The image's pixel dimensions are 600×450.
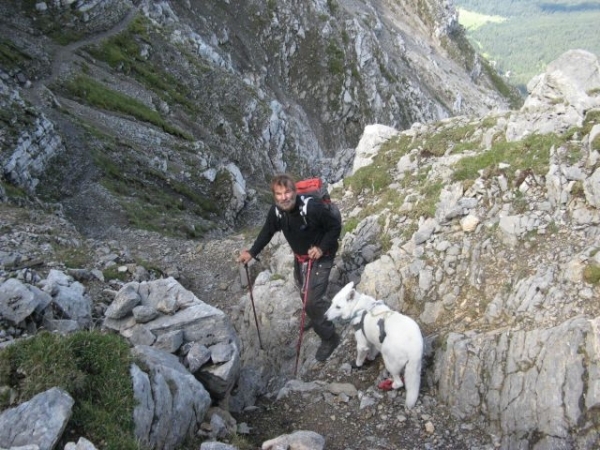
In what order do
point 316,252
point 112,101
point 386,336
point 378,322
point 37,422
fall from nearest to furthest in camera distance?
point 37,422 → point 386,336 → point 378,322 → point 316,252 → point 112,101

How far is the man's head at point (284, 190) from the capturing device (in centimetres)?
886

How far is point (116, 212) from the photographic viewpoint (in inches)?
940

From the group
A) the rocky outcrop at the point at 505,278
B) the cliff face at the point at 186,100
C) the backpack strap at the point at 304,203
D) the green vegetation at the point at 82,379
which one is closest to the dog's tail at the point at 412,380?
the rocky outcrop at the point at 505,278

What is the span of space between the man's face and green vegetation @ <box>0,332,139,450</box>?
381 cm

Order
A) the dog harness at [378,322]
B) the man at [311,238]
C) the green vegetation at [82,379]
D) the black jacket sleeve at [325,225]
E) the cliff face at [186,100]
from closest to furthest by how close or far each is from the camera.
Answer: the green vegetation at [82,379] → the dog harness at [378,322] → the man at [311,238] → the black jacket sleeve at [325,225] → the cliff face at [186,100]

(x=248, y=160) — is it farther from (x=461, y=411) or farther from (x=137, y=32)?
(x=461, y=411)

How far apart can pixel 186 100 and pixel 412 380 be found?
38.9 m

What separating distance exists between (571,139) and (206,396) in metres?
9.97

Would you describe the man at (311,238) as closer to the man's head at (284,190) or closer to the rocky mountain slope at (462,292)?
the man's head at (284,190)

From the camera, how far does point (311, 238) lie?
9742 millimetres

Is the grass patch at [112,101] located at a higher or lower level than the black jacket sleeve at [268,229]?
higher

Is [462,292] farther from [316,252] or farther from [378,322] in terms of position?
[316,252]

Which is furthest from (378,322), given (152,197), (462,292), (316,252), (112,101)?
(112,101)

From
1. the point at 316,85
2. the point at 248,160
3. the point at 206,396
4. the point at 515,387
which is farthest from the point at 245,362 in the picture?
the point at 316,85
